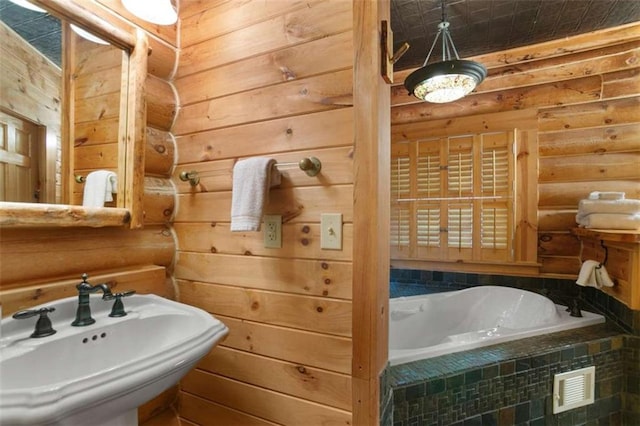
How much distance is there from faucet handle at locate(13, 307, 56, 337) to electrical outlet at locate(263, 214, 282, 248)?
68cm

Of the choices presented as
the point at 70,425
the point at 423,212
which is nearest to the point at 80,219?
the point at 70,425

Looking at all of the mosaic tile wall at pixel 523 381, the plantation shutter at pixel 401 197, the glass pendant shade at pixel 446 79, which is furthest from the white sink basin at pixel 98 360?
the plantation shutter at pixel 401 197

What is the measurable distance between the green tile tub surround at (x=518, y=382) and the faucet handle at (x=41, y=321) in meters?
1.17

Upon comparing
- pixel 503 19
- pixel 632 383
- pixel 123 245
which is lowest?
pixel 632 383

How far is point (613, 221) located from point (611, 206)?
98 mm

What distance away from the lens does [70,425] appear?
2.03 ft

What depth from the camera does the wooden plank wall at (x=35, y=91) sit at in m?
0.90

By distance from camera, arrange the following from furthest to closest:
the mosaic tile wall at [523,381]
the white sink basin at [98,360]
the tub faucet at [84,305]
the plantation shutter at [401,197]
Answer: the plantation shutter at [401,197] < the mosaic tile wall at [523,381] < the tub faucet at [84,305] < the white sink basin at [98,360]

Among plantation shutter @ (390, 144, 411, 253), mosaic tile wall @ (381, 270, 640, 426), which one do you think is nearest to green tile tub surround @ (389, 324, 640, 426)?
mosaic tile wall @ (381, 270, 640, 426)

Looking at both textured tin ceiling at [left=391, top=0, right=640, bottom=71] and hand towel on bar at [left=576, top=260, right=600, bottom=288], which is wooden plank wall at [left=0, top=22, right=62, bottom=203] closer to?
textured tin ceiling at [left=391, top=0, right=640, bottom=71]

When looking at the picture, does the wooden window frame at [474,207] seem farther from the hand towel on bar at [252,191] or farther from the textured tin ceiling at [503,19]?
the hand towel on bar at [252,191]

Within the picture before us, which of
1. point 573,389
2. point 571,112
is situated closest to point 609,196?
point 571,112

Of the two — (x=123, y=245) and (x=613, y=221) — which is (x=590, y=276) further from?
(x=123, y=245)

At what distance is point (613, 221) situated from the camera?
1.88m
